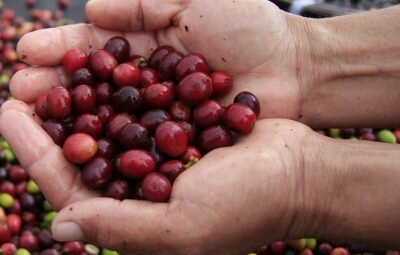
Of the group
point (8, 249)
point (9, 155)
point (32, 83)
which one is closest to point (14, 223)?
point (8, 249)

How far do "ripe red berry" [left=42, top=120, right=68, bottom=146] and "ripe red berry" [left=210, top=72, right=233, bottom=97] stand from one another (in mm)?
924

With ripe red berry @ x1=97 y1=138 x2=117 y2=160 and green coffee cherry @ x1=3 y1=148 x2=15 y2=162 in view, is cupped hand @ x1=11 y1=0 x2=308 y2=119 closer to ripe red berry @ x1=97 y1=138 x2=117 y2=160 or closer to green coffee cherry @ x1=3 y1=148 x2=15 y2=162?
ripe red berry @ x1=97 y1=138 x2=117 y2=160

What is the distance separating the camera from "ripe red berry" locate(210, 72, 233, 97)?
3.10 meters

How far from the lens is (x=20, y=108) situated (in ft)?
9.44

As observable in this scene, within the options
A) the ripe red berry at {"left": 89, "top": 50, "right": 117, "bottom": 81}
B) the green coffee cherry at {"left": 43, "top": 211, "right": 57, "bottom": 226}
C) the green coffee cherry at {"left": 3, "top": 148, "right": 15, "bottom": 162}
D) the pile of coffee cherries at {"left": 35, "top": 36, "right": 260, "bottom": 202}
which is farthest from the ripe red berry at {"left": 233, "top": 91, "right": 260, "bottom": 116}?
the green coffee cherry at {"left": 3, "top": 148, "right": 15, "bottom": 162}

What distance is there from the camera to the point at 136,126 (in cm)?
282

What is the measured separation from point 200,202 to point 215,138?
1.76ft

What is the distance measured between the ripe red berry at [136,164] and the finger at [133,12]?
1.06 metres

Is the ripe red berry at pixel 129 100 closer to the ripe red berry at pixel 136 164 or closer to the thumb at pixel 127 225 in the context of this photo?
the ripe red berry at pixel 136 164

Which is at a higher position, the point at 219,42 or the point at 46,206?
the point at 219,42

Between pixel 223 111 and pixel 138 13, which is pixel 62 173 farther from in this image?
pixel 138 13

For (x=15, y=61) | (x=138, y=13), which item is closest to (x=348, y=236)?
(x=138, y=13)

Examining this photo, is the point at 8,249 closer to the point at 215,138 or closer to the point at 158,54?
the point at 158,54

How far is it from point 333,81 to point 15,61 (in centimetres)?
351
